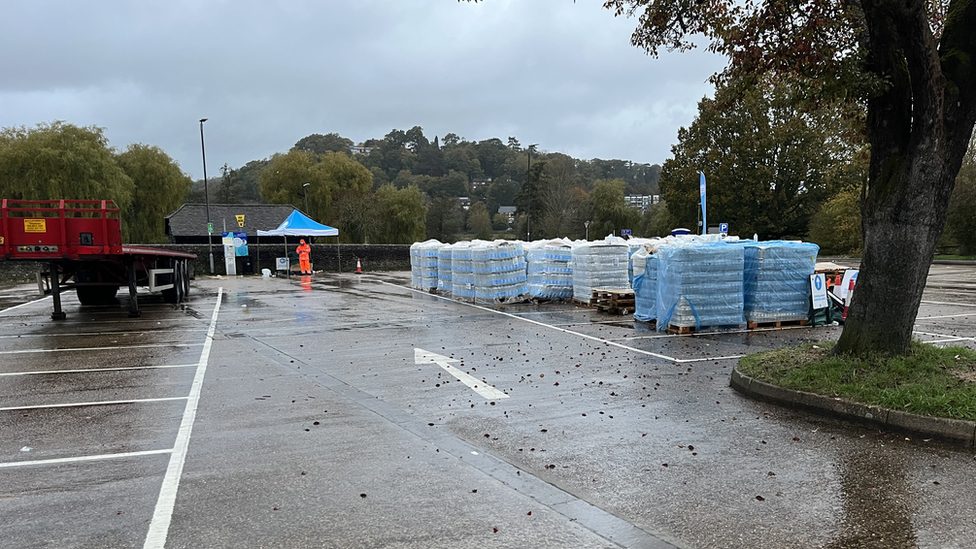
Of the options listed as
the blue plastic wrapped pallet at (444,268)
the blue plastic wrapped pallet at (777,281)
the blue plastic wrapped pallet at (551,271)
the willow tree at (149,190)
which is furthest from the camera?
the willow tree at (149,190)

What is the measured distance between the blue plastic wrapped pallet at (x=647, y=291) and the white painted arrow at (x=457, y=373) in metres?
5.00

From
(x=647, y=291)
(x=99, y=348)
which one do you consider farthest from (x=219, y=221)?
(x=647, y=291)

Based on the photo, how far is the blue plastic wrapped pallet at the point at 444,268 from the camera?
68.4 ft

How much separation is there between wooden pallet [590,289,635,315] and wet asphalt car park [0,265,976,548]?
4.28 metres

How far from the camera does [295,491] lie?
4590 mm

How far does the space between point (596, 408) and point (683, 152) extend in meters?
51.6

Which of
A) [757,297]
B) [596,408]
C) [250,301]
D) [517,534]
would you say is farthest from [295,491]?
[250,301]

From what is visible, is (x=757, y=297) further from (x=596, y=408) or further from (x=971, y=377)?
(x=596, y=408)

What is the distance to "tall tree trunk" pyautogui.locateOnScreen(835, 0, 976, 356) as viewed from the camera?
22.2 feet

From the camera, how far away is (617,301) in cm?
1510

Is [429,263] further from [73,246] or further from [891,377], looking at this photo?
[891,377]

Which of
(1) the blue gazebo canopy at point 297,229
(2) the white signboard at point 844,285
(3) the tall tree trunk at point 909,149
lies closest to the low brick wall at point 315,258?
(1) the blue gazebo canopy at point 297,229

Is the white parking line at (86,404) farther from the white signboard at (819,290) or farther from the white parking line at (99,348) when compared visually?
the white signboard at (819,290)

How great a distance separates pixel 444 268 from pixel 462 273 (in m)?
1.76
